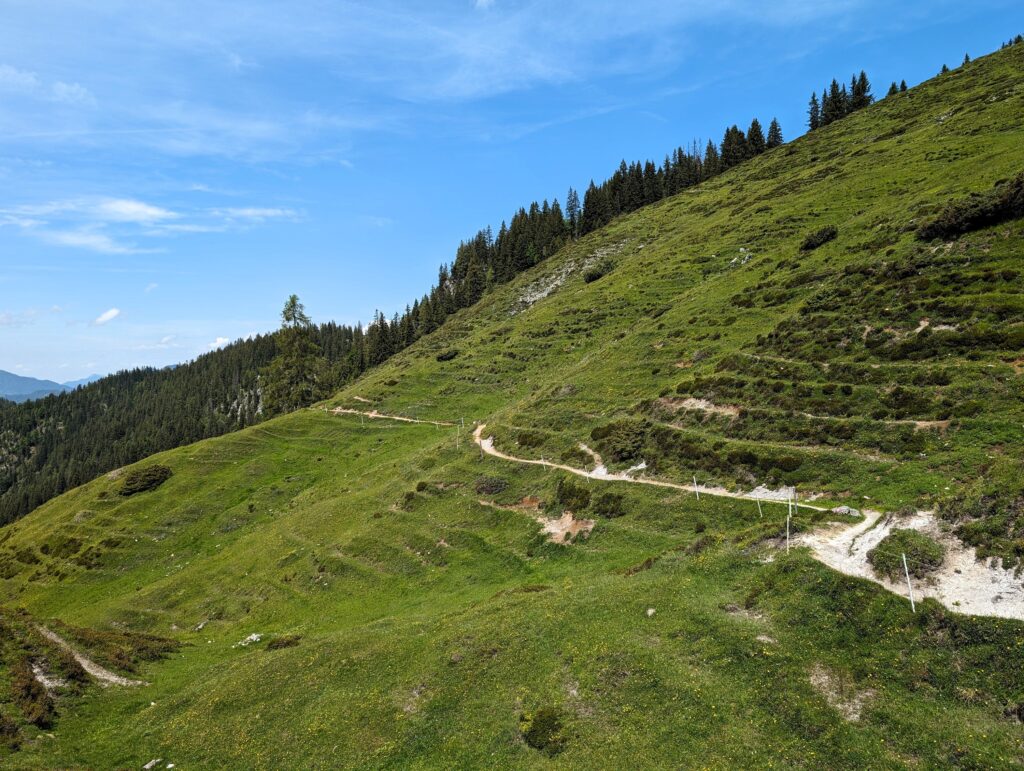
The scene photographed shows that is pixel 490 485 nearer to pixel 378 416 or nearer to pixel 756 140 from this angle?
pixel 378 416

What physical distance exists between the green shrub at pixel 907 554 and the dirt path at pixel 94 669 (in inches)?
1741

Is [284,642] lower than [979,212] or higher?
lower

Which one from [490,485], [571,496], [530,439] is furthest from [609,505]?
[530,439]

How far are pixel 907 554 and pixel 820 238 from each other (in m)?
64.6

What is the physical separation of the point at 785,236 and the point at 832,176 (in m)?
30.6

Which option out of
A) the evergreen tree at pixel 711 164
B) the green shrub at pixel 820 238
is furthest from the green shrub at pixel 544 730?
the evergreen tree at pixel 711 164

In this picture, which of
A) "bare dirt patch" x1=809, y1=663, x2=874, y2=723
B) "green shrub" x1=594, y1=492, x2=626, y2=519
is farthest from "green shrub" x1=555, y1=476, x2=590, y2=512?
"bare dirt patch" x1=809, y1=663, x2=874, y2=723

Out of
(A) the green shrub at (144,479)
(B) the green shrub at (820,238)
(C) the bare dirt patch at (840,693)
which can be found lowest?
(C) the bare dirt patch at (840,693)

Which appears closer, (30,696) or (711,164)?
(30,696)

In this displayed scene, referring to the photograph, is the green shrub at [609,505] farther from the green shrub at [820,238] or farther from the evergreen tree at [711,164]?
the evergreen tree at [711,164]

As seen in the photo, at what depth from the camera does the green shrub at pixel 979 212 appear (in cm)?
4791

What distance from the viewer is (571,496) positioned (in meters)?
46.1

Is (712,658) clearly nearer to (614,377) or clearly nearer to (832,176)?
(614,377)

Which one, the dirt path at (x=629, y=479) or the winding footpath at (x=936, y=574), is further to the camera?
the dirt path at (x=629, y=479)
